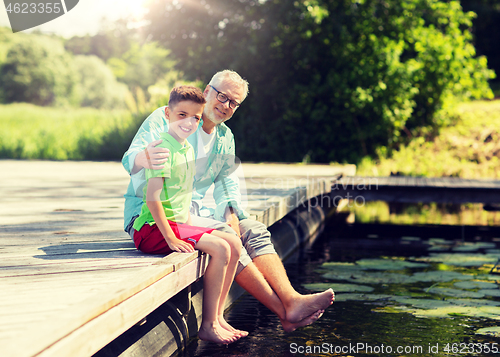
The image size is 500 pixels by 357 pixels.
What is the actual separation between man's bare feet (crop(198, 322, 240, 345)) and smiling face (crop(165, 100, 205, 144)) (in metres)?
0.97

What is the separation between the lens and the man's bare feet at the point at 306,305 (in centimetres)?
296

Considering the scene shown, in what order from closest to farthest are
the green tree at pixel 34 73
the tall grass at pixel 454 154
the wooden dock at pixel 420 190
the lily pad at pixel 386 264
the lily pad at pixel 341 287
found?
the lily pad at pixel 341 287 → the lily pad at pixel 386 264 → the wooden dock at pixel 420 190 → the tall grass at pixel 454 154 → the green tree at pixel 34 73

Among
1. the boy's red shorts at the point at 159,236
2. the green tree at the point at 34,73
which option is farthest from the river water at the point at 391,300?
the green tree at the point at 34,73

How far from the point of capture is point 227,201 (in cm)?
323

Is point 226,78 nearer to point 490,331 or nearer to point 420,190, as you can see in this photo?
point 490,331

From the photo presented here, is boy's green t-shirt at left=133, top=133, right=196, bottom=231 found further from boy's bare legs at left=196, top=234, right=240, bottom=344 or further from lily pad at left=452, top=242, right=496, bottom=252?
lily pad at left=452, top=242, right=496, bottom=252

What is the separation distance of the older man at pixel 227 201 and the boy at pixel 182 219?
0.13m

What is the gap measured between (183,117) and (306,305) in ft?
3.78

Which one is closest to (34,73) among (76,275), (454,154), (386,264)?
(454,154)

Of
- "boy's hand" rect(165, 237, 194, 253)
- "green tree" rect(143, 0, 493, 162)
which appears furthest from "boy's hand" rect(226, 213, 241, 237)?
"green tree" rect(143, 0, 493, 162)

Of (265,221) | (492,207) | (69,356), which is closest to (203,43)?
(492,207)

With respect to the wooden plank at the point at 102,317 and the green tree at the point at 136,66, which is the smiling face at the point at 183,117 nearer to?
the wooden plank at the point at 102,317

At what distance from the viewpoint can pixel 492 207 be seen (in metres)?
10.1

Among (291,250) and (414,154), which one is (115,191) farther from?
(414,154)
